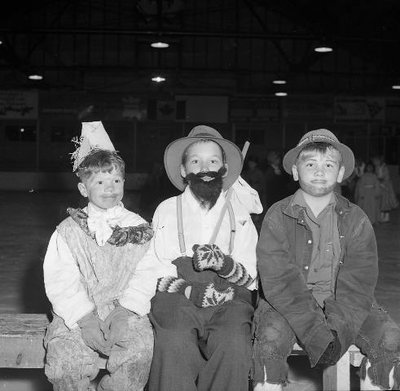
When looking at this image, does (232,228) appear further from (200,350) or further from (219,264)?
(200,350)

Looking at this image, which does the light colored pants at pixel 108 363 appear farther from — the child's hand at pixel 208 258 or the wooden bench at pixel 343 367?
the wooden bench at pixel 343 367

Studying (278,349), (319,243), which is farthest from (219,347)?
(319,243)

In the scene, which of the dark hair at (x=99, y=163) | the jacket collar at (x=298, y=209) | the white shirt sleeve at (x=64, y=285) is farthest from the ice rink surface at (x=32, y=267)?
the jacket collar at (x=298, y=209)

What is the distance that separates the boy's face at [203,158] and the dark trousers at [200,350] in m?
0.65

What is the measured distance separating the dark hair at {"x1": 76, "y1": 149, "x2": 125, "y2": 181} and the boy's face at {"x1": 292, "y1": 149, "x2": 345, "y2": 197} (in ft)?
2.66

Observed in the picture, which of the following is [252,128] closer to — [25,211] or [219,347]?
[25,211]

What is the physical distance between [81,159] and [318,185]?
1.08 m

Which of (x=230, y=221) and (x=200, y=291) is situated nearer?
(x=200, y=291)

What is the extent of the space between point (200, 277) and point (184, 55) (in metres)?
20.5

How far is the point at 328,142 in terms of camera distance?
3199 millimetres

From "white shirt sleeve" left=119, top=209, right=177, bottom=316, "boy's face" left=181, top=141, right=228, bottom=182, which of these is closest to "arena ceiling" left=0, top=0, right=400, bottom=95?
"boy's face" left=181, top=141, right=228, bottom=182

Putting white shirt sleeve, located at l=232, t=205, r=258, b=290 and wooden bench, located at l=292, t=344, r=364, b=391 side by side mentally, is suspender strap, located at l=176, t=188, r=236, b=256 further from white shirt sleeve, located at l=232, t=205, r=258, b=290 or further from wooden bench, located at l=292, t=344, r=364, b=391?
wooden bench, located at l=292, t=344, r=364, b=391

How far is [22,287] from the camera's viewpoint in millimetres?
6320

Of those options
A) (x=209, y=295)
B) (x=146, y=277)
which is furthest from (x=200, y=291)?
(x=146, y=277)
